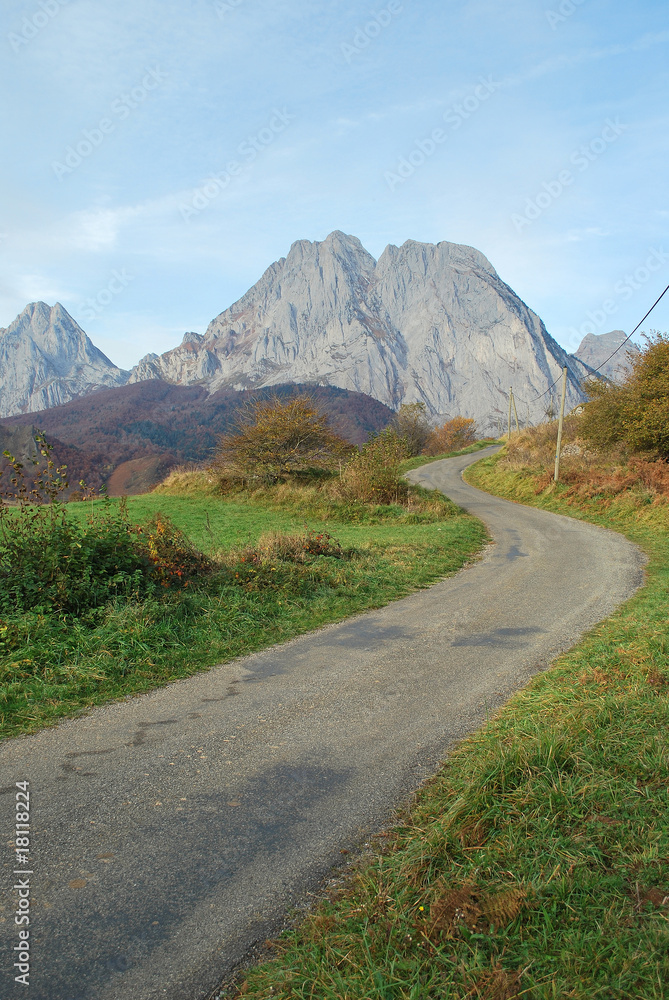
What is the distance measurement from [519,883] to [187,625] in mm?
5210

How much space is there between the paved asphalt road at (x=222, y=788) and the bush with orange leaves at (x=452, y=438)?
2926 inches

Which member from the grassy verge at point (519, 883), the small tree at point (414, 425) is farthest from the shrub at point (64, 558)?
the small tree at point (414, 425)

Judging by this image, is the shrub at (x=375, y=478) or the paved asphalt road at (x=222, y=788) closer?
the paved asphalt road at (x=222, y=788)

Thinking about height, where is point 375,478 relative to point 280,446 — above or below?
below

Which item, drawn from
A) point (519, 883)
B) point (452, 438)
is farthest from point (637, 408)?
point (452, 438)

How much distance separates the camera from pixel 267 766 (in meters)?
3.78

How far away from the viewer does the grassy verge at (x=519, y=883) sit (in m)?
2.03

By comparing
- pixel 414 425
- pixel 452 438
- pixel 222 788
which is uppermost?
pixel 414 425

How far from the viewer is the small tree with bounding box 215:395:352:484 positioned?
2519cm

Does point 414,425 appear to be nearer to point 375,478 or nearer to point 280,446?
point 280,446

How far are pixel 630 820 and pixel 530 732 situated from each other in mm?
1150

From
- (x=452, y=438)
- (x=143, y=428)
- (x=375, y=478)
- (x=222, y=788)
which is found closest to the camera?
(x=222, y=788)

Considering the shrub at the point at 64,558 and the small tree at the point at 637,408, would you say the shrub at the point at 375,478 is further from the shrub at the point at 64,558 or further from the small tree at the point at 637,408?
the shrub at the point at 64,558

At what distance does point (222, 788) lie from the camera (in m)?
3.50
